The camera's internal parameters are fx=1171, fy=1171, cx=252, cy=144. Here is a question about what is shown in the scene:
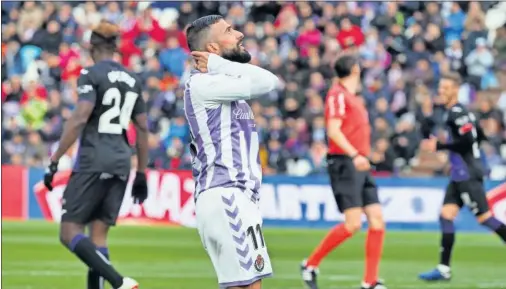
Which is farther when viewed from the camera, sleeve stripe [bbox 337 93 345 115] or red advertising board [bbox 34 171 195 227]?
red advertising board [bbox 34 171 195 227]

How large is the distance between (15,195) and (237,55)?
16.2 metres

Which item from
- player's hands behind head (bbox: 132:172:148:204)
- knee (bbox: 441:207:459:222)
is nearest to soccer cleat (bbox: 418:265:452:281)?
knee (bbox: 441:207:459:222)

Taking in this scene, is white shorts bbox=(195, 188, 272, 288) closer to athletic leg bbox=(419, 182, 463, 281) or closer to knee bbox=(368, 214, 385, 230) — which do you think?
knee bbox=(368, 214, 385, 230)

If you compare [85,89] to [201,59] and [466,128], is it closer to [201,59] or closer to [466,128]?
[201,59]

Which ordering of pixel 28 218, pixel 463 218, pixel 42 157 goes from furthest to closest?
1. pixel 42 157
2. pixel 28 218
3. pixel 463 218

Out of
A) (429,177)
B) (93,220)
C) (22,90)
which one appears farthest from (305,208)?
(93,220)

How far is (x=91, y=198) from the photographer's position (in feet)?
30.3

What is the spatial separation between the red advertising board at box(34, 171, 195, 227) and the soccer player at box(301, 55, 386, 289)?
32.7 ft

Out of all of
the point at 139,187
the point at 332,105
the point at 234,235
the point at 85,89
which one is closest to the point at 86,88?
the point at 85,89

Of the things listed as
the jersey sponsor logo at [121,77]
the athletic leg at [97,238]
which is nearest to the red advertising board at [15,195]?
the athletic leg at [97,238]

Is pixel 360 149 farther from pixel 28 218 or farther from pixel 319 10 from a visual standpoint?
pixel 319 10

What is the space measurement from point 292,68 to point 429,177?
4814 millimetres

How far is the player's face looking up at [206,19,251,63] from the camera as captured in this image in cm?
635

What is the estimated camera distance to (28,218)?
2172 cm
